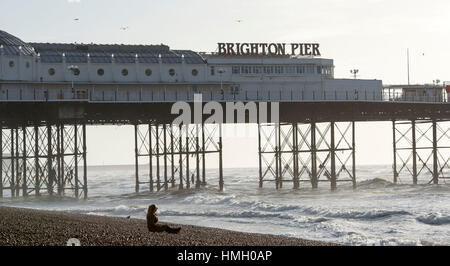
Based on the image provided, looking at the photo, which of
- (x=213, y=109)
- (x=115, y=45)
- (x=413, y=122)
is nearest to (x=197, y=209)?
(x=213, y=109)

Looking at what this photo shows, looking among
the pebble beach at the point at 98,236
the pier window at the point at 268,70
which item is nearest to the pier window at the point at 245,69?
the pier window at the point at 268,70

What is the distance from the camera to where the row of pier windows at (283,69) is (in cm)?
7244

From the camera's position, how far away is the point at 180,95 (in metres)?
66.3

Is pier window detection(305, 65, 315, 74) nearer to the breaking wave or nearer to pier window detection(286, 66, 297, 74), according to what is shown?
pier window detection(286, 66, 297, 74)

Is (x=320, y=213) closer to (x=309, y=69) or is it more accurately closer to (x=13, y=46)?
(x=309, y=69)

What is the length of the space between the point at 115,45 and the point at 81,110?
11275mm

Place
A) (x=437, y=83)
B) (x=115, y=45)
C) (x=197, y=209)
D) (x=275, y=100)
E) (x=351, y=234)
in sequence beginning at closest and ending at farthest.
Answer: (x=351, y=234)
(x=197, y=209)
(x=275, y=100)
(x=115, y=45)
(x=437, y=83)

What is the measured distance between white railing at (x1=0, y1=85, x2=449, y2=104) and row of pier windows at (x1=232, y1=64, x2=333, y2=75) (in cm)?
208

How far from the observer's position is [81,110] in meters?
63.1

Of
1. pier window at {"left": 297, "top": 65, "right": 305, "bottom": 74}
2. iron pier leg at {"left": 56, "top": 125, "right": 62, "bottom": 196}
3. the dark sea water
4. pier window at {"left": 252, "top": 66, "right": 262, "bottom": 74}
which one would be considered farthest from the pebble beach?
pier window at {"left": 297, "top": 65, "right": 305, "bottom": 74}

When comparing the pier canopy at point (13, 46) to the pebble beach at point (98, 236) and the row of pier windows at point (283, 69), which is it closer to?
the row of pier windows at point (283, 69)

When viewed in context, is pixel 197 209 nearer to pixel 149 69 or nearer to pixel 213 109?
pixel 213 109

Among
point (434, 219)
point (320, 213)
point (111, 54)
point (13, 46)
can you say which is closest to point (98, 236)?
point (434, 219)

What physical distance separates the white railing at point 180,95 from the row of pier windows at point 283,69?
2.08 metres
